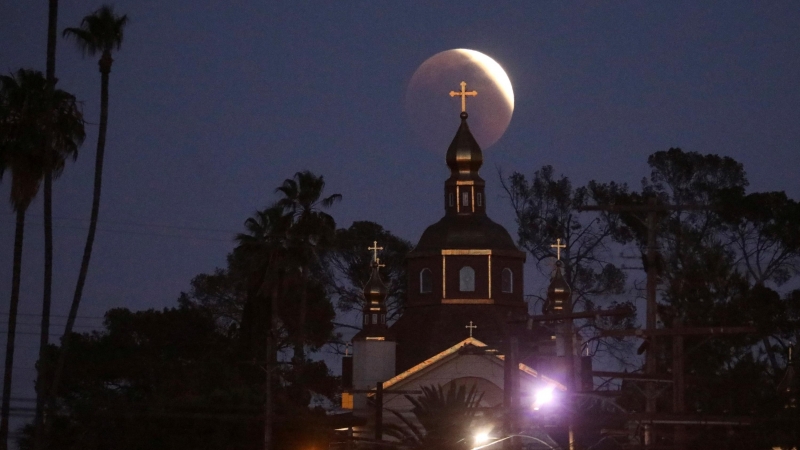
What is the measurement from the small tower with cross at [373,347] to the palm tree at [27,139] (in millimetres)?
21210

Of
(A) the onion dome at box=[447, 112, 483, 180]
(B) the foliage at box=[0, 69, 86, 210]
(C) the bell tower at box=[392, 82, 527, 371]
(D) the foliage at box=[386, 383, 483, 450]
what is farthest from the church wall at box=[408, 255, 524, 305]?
(B) the foliage at box=[0, 69, 86, 210]

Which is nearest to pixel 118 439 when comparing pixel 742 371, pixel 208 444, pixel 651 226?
pixel 208 444

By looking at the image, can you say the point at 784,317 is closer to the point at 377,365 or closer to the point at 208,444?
the point at 377,365

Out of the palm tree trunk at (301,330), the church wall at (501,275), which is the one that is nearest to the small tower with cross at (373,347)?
the church wall at (501,275)

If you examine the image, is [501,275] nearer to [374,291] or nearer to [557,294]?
[557,294]

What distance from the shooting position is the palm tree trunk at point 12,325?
52.7 meters

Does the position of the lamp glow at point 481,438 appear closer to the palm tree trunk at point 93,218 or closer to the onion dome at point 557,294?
the palm tree trunk at point 93,218

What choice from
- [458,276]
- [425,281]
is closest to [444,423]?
[458,276]

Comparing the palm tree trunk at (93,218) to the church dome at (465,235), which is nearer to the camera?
the palm tree trunk at (93,218)

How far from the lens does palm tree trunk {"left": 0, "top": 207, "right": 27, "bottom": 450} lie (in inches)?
2073

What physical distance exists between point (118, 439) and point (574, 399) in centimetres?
2478

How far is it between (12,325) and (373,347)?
23700 mm

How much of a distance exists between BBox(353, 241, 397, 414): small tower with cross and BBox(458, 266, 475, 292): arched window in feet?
11.3

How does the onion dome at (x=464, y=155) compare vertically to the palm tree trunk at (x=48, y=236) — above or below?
above
